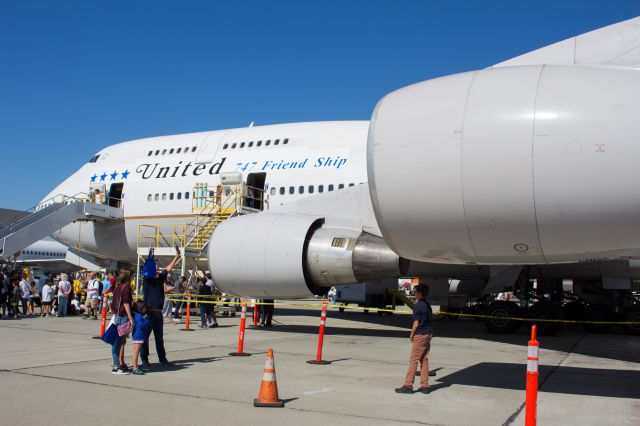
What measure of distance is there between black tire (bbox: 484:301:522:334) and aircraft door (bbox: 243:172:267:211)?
24.5 feet

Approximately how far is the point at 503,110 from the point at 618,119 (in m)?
1.29

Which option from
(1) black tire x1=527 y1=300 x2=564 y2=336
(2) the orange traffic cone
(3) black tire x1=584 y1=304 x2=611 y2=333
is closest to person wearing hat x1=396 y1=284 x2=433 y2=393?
(2) the orange traffic cone

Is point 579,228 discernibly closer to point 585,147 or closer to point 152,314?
point 585,147

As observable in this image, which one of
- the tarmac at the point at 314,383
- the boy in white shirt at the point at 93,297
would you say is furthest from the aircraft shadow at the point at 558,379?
the boy in white shirt at the point at 93,297

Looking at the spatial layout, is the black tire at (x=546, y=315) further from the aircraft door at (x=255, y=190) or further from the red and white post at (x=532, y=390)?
the red and white post at (x=532, y=390)

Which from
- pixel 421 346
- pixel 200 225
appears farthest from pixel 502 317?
pixel 200 225

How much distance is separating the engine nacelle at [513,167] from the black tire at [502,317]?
7297 millimetres

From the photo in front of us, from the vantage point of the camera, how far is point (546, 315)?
1462cm

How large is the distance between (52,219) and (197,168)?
5551mm

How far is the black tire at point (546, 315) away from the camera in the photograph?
14.6m

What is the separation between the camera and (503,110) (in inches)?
293

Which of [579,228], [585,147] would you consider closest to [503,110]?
[585,147]

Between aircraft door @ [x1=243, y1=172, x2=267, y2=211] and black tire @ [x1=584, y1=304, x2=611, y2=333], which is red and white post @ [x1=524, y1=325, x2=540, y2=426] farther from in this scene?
aircraft door @ [x1=243, y1=172, x2=267, y2=211]

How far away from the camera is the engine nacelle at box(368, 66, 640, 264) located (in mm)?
6922
